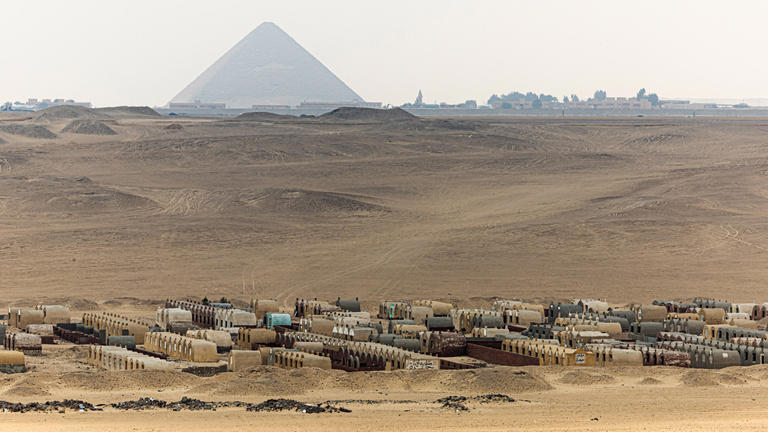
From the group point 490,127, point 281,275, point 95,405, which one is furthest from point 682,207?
point 95,405

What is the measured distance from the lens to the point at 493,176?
11569cm

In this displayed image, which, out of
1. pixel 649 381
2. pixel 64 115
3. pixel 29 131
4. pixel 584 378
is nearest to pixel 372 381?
pixel 584 378

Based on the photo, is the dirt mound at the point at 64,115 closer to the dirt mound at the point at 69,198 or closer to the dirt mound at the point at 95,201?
the dirt mound at the point at 69,198

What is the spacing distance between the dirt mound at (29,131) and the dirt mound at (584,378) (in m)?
103

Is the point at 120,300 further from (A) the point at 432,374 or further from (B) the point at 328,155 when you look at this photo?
(B) the point at 328,155

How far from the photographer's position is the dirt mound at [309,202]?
96375 mm

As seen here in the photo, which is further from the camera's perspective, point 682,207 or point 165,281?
point 682,207

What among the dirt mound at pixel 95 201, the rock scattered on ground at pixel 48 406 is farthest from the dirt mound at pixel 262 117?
the rock scattered on ground at pixel 48 406

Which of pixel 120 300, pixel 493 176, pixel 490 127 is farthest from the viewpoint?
pixel 490 127

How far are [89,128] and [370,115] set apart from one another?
134ft

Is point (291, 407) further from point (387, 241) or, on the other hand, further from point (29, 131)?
point (29, 131)

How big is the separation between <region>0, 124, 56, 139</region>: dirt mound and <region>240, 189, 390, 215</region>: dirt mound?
4692cm

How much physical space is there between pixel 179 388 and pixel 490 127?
113m

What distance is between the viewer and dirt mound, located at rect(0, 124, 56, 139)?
139875 millimetres
